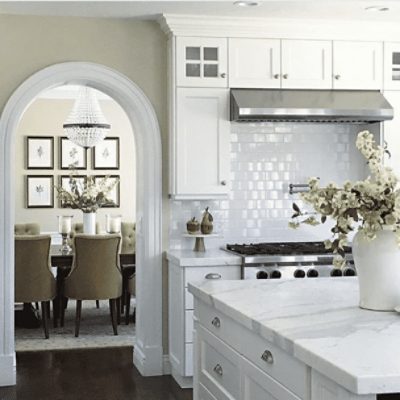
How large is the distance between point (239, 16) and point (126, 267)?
3341 millimetres

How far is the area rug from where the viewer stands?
6.79 m

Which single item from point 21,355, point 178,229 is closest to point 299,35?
point 178,229

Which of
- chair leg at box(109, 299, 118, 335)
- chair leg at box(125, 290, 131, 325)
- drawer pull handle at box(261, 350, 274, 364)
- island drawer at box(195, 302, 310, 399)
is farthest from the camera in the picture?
chair leg at box(125, 290, 131, 325)

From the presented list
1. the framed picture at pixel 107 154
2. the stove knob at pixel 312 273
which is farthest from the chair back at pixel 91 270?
the framed picture at pixel 107 154

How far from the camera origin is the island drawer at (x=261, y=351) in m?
2.36

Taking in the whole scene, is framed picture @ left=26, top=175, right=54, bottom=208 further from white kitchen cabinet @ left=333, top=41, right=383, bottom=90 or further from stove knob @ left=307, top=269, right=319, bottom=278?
stove knob @ left=307, top=269, right=319, bottom=278

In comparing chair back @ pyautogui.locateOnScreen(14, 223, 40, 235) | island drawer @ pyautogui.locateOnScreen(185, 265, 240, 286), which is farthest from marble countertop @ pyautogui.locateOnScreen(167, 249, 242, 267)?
chair back @ pyautogui.locateOnScreen(14, 223, 40, 235)

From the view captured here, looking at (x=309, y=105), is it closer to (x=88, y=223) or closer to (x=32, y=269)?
(x=32, y=269)

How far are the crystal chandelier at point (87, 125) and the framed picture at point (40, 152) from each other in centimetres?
98

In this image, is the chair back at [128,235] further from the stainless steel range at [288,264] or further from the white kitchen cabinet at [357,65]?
the white kitchen cabinet at [357,65]

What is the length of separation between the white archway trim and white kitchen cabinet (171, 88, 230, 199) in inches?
9.0

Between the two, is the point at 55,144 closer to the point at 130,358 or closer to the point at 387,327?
the point at 130,358

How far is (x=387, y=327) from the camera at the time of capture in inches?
98.9

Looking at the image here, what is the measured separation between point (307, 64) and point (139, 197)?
1.67m
